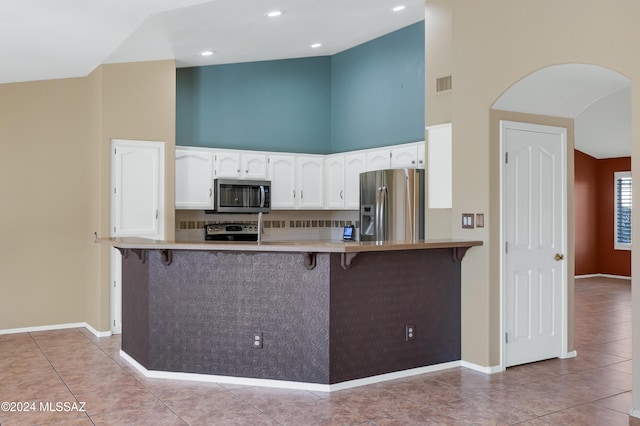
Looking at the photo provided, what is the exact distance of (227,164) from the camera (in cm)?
690

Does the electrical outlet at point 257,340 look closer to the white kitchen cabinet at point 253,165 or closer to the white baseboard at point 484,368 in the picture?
the white baseboard at point 484,368

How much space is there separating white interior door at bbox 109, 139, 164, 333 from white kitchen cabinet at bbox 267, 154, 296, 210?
153 centimetres

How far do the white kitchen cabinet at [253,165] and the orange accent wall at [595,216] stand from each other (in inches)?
279

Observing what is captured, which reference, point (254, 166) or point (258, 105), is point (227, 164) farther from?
point (258, 105)

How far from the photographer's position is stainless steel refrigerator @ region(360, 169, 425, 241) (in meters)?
5.65

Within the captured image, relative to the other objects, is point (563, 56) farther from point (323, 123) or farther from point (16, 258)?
point (16, 258)

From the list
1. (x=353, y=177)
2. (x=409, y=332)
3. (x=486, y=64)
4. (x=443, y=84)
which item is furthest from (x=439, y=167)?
(x=353, y=177)

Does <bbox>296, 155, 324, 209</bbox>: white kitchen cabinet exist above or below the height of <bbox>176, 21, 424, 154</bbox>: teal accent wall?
below

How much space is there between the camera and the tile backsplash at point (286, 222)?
7.00 m

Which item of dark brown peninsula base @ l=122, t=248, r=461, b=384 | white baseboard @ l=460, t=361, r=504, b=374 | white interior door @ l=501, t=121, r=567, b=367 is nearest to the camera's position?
dark brown peninsula base @ l=122, t=248, r=461, b=384

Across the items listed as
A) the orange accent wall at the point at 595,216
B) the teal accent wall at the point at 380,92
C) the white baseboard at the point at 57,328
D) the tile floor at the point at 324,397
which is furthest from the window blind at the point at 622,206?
the white baseboard at the point at 57,328

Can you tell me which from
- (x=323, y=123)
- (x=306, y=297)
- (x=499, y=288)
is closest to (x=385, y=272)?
(x=306, y=297)

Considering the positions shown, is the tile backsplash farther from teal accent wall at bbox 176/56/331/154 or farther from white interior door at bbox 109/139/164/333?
teal accent wall at bbox 176/56/331/154

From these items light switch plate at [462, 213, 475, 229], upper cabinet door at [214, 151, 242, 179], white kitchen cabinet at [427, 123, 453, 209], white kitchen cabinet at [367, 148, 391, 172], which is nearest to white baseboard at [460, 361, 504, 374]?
light switch plate at [462, 213, 475, 229]
